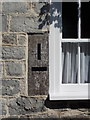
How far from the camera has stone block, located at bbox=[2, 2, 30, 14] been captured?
533cm

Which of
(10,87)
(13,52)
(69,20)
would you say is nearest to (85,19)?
(69,20)

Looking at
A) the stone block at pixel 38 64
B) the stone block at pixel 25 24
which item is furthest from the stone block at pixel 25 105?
the stone block at pixel 25 24

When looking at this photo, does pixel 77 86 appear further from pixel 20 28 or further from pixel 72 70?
pixel 20 28

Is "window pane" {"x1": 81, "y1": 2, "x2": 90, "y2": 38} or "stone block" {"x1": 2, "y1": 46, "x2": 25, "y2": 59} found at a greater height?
"window pane" {"x1": 81, "y1": 2, "x2": 90, "y2": 38}

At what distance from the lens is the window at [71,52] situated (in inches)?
213

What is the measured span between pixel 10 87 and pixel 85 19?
146 centimetres

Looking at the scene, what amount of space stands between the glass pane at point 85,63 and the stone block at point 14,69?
2.96ft

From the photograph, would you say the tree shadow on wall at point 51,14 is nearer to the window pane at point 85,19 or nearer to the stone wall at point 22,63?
the stone wall at point 22,63

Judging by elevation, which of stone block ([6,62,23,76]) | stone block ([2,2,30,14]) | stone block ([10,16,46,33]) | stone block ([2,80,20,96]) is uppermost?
stone block ([2,2,30,14])

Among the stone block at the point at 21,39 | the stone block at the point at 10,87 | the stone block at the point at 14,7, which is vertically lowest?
the stone block at the point at 10,87

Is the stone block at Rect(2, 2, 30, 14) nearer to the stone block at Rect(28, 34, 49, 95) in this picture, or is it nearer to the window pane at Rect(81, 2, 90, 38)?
A: the stone block at Rect(28, 34, 49, 95)

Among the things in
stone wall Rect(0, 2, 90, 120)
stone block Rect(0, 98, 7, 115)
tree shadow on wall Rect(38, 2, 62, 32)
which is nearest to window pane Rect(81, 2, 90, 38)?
tree shadow on wall Rect(38, 2, 62, 32)

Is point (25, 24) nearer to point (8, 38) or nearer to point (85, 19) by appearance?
point (8, 38)

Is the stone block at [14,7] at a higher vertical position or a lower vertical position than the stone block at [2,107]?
higher
